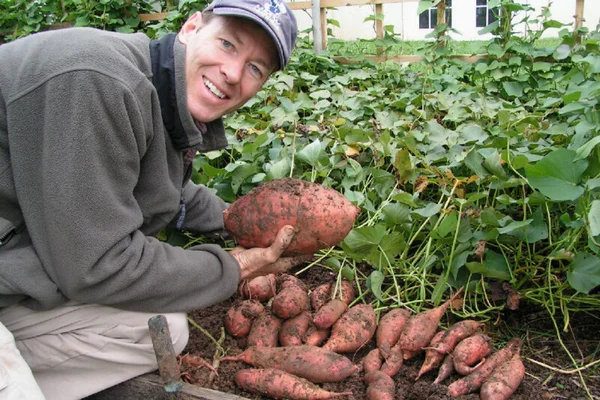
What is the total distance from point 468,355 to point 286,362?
1.75 ft

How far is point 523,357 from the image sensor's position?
1.74 meters

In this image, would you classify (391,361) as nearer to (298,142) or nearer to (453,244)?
(453,244)

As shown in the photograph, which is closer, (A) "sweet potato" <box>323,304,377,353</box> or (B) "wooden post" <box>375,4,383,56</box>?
(A) "sweet potato" <box>323,304,377,353</box>

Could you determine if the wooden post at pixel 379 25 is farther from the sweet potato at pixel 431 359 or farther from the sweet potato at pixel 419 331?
the sweet potato at pixel 431 359

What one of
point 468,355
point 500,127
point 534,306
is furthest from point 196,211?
point 500,127

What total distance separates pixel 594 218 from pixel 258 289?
1.09 m

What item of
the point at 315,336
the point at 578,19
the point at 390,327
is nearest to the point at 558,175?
the point at 390,327

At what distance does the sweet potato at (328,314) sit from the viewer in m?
1.80

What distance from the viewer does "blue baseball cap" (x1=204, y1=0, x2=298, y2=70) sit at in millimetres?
1446

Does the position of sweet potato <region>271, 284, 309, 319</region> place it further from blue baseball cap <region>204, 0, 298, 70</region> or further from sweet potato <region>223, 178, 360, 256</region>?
blue baseball cap <region>204, 0, 298, 70</region>

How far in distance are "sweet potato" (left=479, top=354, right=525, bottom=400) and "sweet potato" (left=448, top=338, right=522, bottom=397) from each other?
22mm

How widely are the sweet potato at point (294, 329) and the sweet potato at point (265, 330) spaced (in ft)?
0.07

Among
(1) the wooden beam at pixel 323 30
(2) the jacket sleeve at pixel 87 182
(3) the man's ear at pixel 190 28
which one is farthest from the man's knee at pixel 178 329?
(1) the wooden beam at pixel 323 30

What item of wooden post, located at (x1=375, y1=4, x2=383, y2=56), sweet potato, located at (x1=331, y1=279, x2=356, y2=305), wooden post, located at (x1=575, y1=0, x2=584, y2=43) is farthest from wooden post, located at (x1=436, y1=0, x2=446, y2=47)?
sweet potato, located at (x1=331, y1=279, x2=356, y2=305)
